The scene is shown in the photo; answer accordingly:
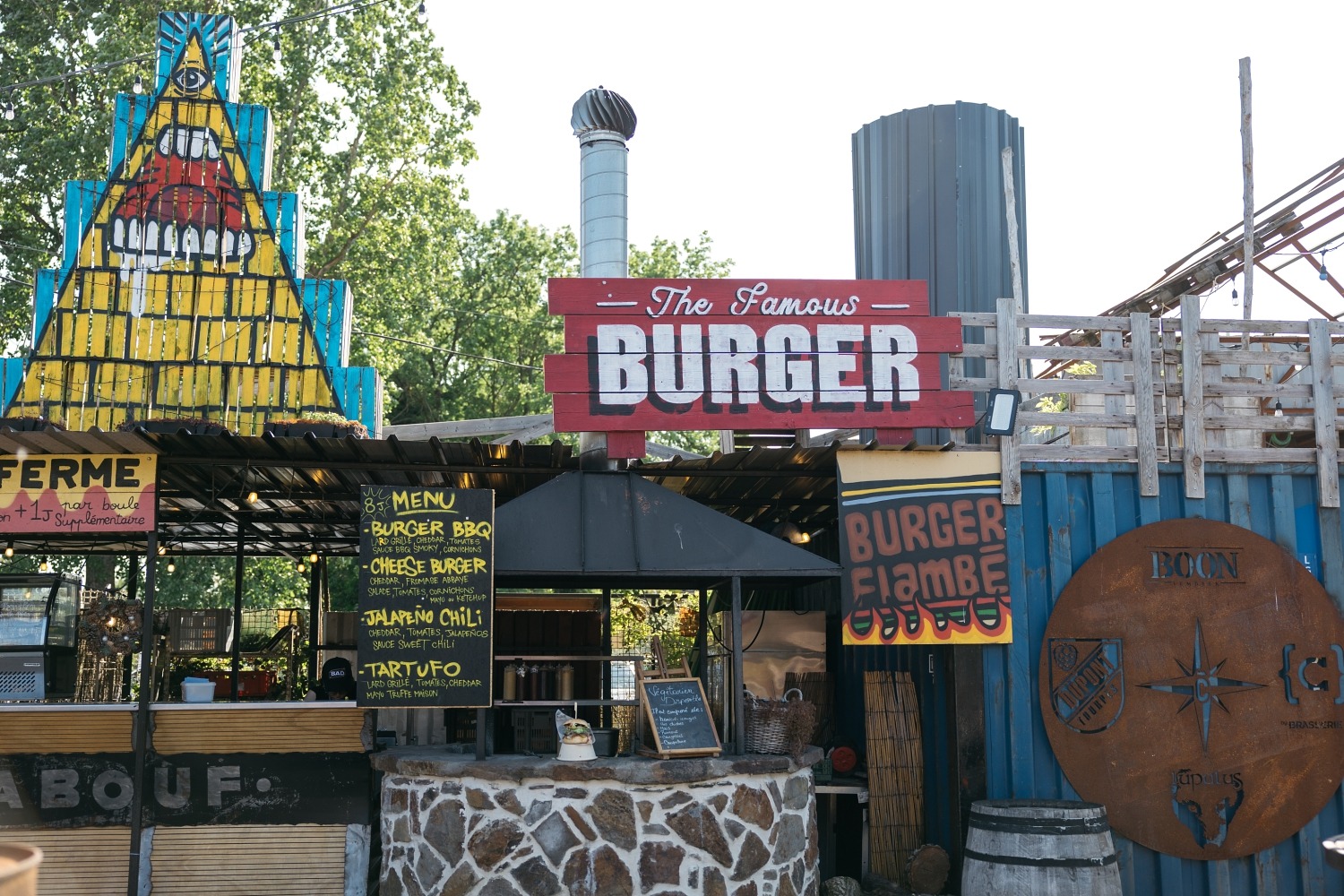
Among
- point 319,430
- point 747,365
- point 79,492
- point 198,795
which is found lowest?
point 198,795

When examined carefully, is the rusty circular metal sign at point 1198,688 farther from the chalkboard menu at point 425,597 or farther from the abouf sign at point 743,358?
the chalkboard menu at point 425,597

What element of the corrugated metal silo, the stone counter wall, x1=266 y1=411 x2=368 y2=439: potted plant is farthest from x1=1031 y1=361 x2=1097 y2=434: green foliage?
the stone counter wall

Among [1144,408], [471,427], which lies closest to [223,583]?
[471,427]

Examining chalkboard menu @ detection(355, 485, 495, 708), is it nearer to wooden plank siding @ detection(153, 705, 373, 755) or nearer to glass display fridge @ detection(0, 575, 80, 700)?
wooden plank siding @ detection(153, 705, 373, 755)

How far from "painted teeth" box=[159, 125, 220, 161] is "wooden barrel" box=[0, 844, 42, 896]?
11120mm

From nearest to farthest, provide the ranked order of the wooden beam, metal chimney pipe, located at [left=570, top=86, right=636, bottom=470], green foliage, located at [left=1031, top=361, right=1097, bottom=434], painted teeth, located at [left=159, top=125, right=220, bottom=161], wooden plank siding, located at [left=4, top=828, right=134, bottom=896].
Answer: wooden plank siding, located at [left=4, top=828, right=134, bottom=896], metal chimney pipe, located at [left=570, top=86, right=636, bottom=470], painted teeth, located at [left=159, top=125, right=220, bottom=161], the wooden beam, green foliage, located at [left=1031, top=361, right=1097, bottom=434]

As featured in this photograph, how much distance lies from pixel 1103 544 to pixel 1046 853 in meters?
2.83

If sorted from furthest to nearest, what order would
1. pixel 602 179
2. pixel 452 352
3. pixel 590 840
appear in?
pixel 452 352 → pixel 602 179 → pixel 590 840

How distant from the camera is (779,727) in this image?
997 centimetres

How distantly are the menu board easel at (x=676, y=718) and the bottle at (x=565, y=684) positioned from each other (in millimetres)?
2687

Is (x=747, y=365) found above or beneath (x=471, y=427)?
beneath

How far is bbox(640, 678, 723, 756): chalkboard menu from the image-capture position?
938 cm

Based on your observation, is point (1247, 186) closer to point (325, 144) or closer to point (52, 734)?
point (52, 734)

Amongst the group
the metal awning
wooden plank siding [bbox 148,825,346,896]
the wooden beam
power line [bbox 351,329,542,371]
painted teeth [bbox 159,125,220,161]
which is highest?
power line [bbox 351,329,542,371]
